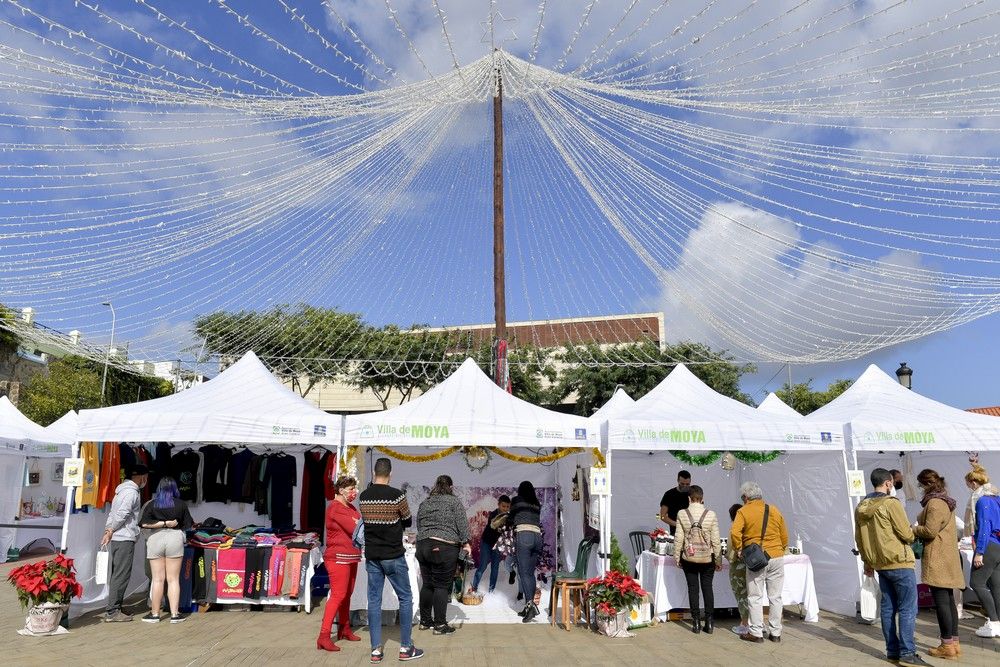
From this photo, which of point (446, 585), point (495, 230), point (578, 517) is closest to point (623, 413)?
point (578, 517)

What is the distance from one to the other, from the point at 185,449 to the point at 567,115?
8674 mm

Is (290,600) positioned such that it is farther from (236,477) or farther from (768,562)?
(768,562)

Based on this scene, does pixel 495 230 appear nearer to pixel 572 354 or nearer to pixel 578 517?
pixel 578 517

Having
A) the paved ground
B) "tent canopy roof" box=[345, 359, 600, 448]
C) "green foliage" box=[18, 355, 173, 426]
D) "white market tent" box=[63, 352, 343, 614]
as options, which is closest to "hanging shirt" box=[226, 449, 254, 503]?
"white market tent" box=[63, 352, 343, 614]

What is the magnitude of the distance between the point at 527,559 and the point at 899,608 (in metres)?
4.02

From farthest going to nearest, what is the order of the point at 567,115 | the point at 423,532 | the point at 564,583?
the point at 567,115, the point at 564,583, the point at 423,532

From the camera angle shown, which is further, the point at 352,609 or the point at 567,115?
the point at 567,115

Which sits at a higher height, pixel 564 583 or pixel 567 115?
pixel 567 115

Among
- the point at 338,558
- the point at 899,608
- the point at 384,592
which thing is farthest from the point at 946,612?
the point at 384,592

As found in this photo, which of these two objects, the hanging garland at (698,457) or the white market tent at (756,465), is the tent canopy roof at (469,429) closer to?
the white market tent at (756,465)

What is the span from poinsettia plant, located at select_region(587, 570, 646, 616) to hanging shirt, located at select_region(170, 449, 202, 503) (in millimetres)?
6566

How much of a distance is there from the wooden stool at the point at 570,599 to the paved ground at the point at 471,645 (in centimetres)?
22

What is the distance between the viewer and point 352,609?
335 inches

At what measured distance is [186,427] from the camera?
8.66 m
